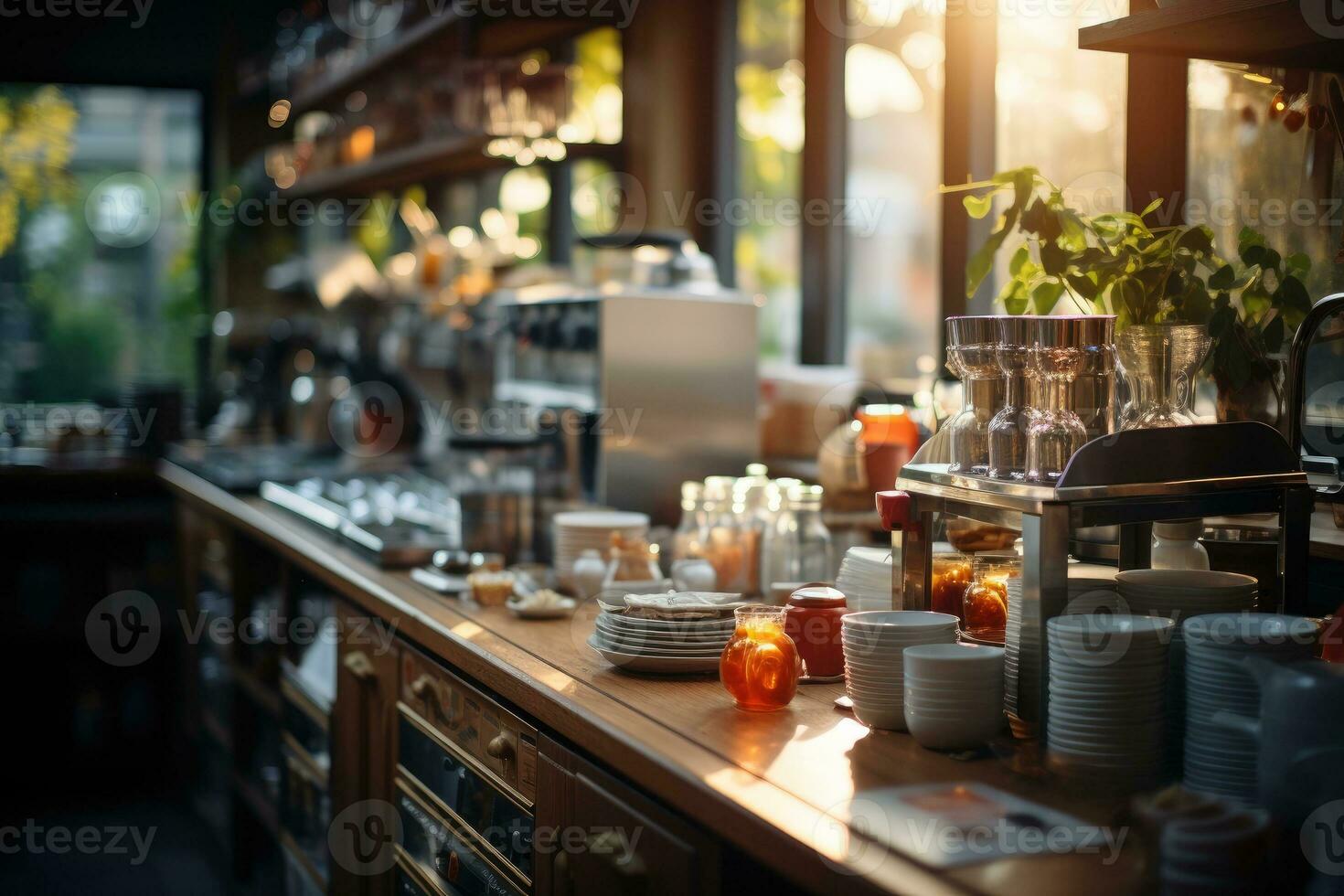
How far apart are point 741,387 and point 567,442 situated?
1.41 feet

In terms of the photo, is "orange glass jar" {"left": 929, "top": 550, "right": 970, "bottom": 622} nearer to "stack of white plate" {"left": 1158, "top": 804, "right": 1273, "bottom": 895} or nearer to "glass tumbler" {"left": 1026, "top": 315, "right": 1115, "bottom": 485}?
"glass tumbler" {"left": 1026, "top": 315, "right": 1115, "bottom": 485}

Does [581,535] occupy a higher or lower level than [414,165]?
lower

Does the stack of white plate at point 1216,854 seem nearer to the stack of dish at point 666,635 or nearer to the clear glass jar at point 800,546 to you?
the stack of dish at point 666,635

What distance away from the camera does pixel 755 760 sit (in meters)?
1.51

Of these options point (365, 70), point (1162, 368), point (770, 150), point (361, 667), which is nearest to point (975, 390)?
point (1162, 368)

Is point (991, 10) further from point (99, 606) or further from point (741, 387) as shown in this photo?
point (99, 606)

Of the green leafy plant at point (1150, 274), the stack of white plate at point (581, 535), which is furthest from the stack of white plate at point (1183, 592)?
the stack of white plate at point (581, 535)

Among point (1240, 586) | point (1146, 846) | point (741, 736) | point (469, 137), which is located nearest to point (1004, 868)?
point (1146, 846)

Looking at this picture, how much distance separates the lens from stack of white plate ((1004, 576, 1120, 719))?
1537mm

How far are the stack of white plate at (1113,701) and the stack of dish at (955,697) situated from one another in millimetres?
108

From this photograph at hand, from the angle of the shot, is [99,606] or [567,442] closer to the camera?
[567,442]

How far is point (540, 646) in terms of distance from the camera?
211 centimetres

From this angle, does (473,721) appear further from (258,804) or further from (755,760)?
(258,804)

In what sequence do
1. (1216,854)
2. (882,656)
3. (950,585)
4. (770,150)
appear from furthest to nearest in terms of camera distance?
(770,150) < (950,585) < (882,656) < (1216,854)
